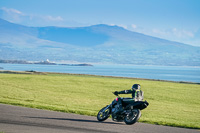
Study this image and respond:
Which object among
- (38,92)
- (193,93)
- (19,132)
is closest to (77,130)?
(19,132)

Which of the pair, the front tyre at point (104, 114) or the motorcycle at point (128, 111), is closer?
the motorcycle at point (128, 111)

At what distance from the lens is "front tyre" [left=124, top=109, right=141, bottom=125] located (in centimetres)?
1546

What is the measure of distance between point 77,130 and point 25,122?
2.64 metres

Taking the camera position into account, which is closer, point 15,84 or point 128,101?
point 128,101

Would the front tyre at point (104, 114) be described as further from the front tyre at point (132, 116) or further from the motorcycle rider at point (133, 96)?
the front tyre at point (132, 116)

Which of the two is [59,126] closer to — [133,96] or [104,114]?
[104,114]

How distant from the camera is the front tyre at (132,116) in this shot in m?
15.5

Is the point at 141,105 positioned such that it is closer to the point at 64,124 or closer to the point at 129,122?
the point at 129,122

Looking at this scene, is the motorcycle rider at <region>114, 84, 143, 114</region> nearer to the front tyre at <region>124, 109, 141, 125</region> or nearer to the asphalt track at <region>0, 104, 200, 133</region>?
the front tyre at <region>124, 109, 141, 125</region>

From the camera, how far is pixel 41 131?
43.6ft

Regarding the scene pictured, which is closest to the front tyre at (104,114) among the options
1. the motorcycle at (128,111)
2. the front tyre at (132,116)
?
the motorcycle at (128,111)

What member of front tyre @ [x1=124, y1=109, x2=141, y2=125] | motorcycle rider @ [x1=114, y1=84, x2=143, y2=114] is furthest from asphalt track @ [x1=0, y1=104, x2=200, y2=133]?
motorcycle rider @ [x1=114, y1=84, x2=143, y2=114]

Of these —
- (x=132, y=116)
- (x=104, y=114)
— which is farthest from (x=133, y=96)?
(x=104, y=114)

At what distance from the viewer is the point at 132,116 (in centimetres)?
1573
